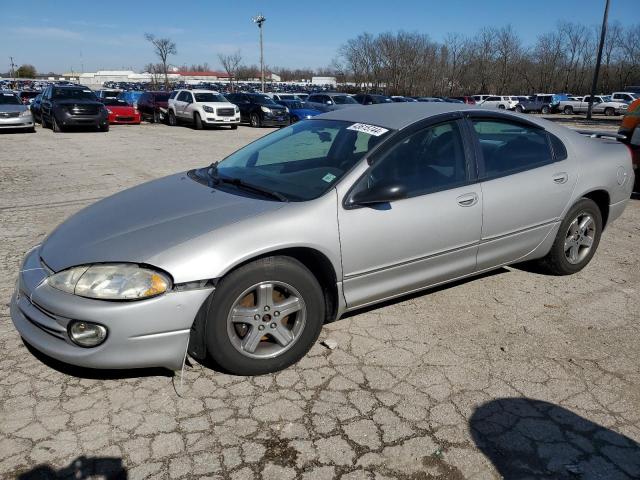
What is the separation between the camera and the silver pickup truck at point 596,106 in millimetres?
40469

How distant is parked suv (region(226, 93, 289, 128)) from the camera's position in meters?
24.0

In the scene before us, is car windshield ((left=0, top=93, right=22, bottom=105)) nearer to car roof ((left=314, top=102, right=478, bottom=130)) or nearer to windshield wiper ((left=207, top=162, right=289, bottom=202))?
windshield wiper ((left=207, top=162, right=289, bottom=202))

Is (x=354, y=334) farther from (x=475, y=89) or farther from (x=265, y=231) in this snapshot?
(x=475, y=89)

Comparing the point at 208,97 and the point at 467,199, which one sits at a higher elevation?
the point at 208,97

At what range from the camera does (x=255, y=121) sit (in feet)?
81.8

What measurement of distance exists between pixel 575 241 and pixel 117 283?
3.84m

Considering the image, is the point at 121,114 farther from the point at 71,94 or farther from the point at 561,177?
the point at 561,177

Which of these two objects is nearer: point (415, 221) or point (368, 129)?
point (415, 221)

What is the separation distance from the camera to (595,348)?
135 inches

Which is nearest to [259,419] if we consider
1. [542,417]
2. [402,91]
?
[542,417]

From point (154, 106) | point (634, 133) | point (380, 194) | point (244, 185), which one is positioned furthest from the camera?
point (154, 106)

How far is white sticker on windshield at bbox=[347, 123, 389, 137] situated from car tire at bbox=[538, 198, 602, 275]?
1915 millimetres

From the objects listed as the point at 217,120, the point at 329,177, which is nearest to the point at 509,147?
the point at 329,177

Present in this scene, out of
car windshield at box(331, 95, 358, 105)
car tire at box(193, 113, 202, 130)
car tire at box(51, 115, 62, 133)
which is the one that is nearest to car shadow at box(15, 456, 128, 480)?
car tire at box(51, 115, 62, 133)
